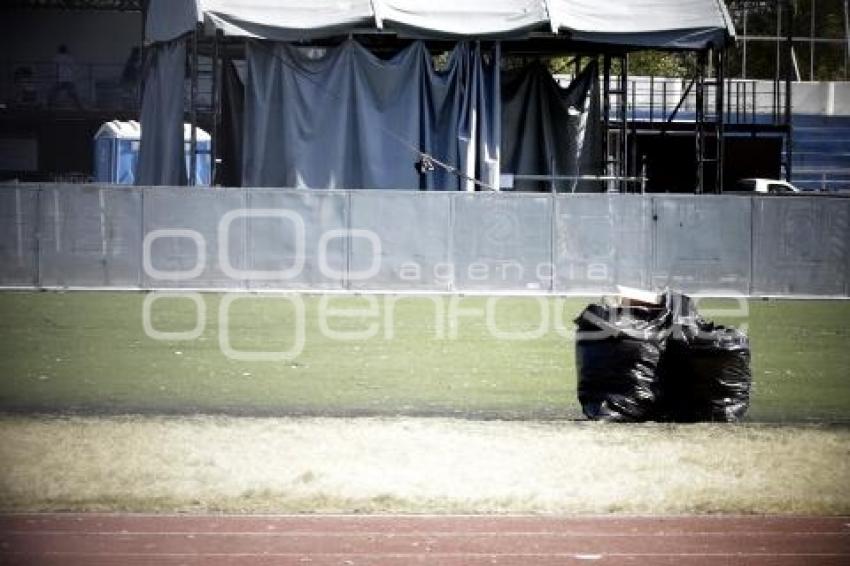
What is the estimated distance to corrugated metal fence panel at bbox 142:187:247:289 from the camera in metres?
25.0

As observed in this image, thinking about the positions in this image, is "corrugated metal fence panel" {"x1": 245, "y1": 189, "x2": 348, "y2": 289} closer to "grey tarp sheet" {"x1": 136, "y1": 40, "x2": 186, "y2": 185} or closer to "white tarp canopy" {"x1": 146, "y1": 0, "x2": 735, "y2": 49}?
"white tarp canopy" {"x1": 146, "y1": 0, "x2": 735, "y2": 49}

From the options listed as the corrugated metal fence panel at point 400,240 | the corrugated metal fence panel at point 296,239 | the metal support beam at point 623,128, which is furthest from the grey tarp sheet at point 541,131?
the corrugated metal fence panel at point 296,239

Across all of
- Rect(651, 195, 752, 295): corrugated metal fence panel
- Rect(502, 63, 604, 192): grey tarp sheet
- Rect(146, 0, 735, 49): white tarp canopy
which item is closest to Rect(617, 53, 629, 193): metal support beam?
Rect(502, 63, 604, 192): grey tarp sheet

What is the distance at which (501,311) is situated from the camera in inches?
917

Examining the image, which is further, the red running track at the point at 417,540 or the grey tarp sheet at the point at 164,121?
the grey tarp sheet at the point at 164,121

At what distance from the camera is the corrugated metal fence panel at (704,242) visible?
2616 cm

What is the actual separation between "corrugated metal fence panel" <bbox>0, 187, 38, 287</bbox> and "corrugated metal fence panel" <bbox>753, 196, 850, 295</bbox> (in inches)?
474

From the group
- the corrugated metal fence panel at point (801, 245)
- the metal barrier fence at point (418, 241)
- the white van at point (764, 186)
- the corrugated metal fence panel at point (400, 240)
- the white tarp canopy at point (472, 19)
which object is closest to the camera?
the metal barrier fence at point (418, 241)

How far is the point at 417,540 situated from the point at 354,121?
2274cm

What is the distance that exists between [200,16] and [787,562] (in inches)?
874

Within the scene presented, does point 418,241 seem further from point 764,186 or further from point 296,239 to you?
point 764,186

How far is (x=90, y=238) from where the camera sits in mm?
25000

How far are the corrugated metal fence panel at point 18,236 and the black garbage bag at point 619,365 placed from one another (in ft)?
47.0

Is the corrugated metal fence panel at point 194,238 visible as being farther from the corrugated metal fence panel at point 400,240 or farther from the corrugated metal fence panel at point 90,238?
the corrugated metal fence panel at point 400,240
